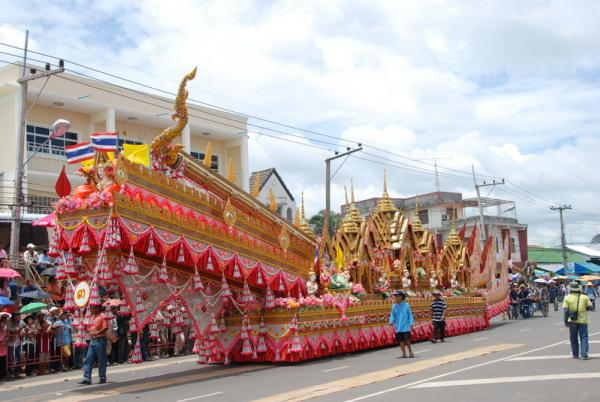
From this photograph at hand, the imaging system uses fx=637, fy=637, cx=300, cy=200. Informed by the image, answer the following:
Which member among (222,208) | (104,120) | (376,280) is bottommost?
(376,280)

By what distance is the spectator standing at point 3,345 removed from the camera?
1327 centimetres

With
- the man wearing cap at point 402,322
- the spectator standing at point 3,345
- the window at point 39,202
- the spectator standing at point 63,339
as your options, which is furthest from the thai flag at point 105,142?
the window at point 39,202

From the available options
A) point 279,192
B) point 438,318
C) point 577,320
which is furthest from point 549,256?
point 577,320

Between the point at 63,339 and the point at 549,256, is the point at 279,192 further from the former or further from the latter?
the point at 549,256

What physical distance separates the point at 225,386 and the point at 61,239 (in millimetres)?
3734

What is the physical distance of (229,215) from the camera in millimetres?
12953

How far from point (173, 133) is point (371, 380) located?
569 cm

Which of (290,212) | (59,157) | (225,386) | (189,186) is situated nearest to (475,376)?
(225,386)

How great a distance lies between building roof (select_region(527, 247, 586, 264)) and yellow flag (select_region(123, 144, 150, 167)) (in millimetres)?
53710

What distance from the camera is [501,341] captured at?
1712 centimetres

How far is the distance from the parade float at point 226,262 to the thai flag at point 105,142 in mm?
388

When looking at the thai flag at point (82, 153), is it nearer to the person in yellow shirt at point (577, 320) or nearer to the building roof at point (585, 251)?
the person in yellow shirt at point (577, 320)

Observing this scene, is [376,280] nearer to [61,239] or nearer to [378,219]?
[378,219]

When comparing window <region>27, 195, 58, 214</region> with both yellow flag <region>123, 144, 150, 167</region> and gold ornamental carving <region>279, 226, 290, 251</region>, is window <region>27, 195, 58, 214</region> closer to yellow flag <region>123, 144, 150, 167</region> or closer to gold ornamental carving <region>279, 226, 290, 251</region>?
gold ornamental carving <region>279, 226, 290, 251</region>
